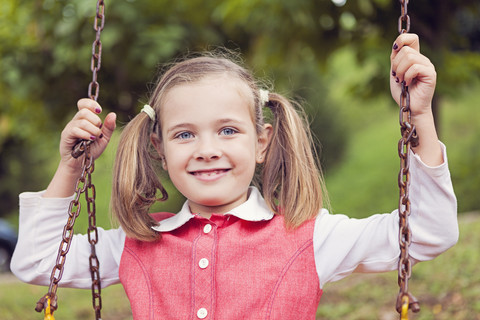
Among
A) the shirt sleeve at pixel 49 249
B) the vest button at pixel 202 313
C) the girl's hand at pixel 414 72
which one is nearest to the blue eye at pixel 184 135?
the shirt sleeve at pixel 49 249

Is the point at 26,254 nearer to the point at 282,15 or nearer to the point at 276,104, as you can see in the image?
the point at 276,104

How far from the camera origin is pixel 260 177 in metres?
2.48

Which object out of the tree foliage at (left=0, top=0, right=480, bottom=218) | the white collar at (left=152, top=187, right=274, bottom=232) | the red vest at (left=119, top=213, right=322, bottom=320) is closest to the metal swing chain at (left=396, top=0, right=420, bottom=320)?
the red vest at (left=119, top=213, right=322, bottom=320)

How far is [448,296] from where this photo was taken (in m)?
4.98

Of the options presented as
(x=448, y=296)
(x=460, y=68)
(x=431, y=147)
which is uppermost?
(x=460, y=68)

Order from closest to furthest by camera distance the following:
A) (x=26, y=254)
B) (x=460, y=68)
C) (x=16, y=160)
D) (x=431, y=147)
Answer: (x=431, y=147) → (x=26, y=254) → (x=460, y=68) → (x=16, y=160)

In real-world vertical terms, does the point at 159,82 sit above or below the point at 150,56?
below

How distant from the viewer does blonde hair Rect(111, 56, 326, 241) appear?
228 cm

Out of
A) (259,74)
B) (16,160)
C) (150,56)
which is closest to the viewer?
(150,56)

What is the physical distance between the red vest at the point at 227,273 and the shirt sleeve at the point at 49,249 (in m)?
0.17

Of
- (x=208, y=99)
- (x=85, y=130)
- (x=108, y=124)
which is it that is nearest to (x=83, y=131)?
(x=85, y=130)

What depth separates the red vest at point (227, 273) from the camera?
207 cm

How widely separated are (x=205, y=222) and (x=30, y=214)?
2.27 feet

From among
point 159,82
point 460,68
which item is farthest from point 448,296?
point 159,82
